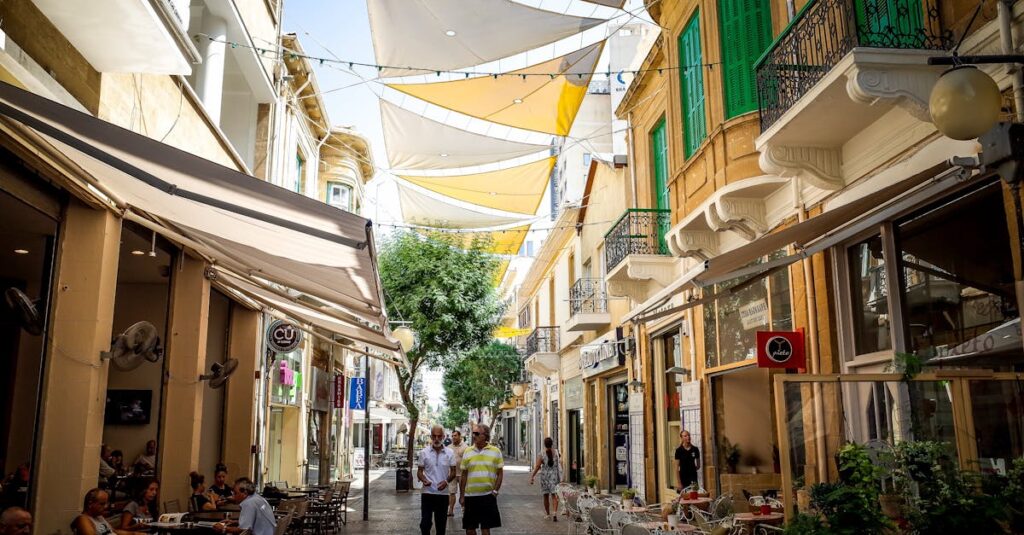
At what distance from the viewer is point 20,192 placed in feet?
22.0

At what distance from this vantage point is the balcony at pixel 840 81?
21.6 ft

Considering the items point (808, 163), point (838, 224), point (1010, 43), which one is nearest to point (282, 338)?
point (808, 163)

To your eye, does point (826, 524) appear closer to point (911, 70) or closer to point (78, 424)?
point (911, 70)

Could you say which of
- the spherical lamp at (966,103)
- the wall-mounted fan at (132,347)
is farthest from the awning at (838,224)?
the wall-mounted fan at (132,347)

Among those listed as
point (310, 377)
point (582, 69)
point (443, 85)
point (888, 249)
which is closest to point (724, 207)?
point (888, 249)

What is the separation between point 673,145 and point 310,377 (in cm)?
1355

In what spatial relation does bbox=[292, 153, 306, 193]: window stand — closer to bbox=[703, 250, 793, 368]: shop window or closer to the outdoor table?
bbox=[703, 250, 793, 368]: shop window

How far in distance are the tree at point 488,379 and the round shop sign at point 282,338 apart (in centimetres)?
3210

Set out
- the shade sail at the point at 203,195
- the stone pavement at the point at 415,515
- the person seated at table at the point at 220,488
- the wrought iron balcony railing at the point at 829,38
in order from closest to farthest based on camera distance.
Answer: the shade sail at the point at 203,195 < the wrought iron balcony railing at the point at 829,38 < the person seated at table at the point at 220,488 < the stone pavement at the point at 415,515

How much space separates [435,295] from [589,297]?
5.79 metres

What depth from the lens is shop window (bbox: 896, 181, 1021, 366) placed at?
6223 millimetres

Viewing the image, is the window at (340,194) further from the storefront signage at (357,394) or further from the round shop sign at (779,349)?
the round shop sign at (779,349)

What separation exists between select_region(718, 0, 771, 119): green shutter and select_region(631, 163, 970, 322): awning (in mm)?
2637

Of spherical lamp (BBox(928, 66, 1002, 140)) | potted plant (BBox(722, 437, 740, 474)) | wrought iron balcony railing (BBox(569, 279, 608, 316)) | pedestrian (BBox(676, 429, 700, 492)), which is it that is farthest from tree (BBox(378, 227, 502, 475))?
spherical lamp (BBox(928, 66, 1002, 140))
